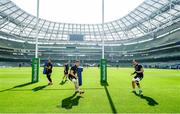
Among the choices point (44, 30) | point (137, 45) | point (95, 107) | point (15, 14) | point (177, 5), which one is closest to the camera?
point (95, 107)

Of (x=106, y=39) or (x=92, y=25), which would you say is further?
(x=106, y=39)

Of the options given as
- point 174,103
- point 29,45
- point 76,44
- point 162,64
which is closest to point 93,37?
point 76,44

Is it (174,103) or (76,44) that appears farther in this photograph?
(76,44)

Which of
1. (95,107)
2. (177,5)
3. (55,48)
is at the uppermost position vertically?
(177,5)

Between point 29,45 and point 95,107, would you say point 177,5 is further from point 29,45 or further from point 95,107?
point 29,45

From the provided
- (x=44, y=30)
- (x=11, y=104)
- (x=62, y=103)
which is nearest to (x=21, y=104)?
(x=11, y=104)

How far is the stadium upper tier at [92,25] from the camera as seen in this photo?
66.8 meters

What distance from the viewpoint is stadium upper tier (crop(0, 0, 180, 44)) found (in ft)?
219

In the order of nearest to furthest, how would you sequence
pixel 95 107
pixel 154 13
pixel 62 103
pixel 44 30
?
pixel 95 107, pixel 62 103, pixel 154 13, pixel 44 30

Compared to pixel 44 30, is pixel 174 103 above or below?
below

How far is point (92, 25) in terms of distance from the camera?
99.3 meters

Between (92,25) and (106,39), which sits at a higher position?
(92,25)

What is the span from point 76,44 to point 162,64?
51.8 metres

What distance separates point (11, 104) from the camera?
9.56 metres
